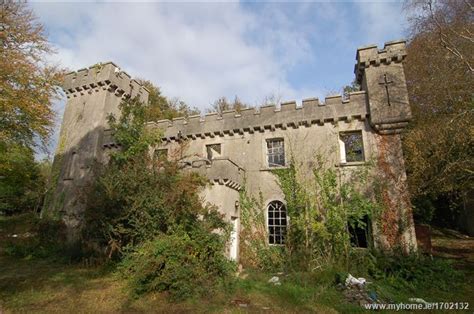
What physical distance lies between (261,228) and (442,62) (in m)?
12.1

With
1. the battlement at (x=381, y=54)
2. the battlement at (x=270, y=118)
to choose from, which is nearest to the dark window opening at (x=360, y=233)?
the battlement at (x=270, y=118)

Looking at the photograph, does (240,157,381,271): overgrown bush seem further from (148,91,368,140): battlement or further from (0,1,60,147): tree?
(0,1,60,147): tree

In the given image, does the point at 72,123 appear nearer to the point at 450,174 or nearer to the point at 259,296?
the point at 259,296

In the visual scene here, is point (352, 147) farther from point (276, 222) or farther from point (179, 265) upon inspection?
point (179, 265)

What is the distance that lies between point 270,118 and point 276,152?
6.17ft

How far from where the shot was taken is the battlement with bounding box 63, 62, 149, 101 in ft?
58.6

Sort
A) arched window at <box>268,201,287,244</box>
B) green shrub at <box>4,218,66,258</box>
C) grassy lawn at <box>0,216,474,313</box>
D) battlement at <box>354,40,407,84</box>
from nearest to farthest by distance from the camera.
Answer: grassy lawn at <box>0,216,474,313</box>
battlement at <box>354,40,407,84</box>
arched window at <box>268,201,287,244</box>
green shrub at <box>4,218,66,258</box>

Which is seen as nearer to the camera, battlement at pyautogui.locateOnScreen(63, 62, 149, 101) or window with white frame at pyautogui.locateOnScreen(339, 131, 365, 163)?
window with white frame at pyautogui.locateOnScreen(339, 131, 365, 163)

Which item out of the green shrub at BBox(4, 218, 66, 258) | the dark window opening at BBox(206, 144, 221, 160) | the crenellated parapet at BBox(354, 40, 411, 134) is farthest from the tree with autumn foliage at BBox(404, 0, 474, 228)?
the green shrub at BBox(4, 218, 66, 258)

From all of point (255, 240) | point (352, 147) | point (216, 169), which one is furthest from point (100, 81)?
point (352, 147)

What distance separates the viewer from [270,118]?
1469cm

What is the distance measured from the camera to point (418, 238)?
44.4ft

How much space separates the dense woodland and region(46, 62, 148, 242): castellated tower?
207cm

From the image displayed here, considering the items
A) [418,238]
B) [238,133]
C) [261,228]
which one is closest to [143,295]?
[261,228]
